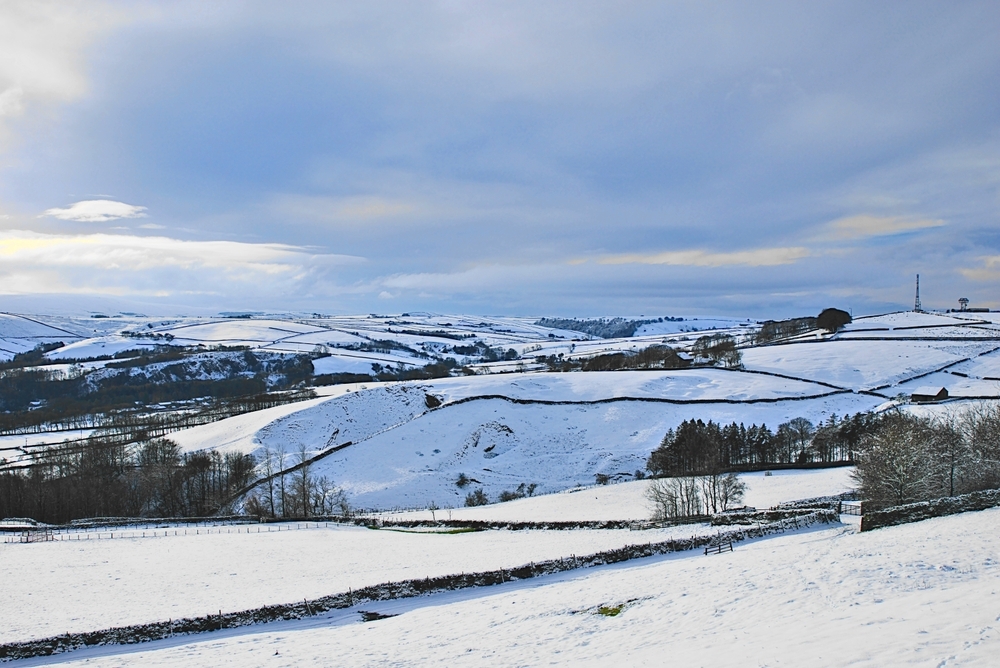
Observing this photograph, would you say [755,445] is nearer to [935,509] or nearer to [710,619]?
[935,509]

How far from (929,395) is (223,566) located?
7464 centimetres

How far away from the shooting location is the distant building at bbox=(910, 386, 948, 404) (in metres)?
67.5

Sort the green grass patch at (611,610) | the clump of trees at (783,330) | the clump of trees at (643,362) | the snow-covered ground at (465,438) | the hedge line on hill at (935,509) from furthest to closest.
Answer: the clump of trees at (783,330) → the clump of trees at (643,362) → the snow-covered ground at (465,438) → the hedge line on hill at (935,509) → the green grass patch at (611,610)

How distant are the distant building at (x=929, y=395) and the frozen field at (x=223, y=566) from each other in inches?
2287

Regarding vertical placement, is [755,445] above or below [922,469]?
below

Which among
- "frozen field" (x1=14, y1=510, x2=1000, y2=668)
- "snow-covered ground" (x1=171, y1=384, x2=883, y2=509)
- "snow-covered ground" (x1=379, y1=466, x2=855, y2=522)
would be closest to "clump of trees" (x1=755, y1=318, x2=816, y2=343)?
"snow-covered ground" (x1=171, y1=384, x2=883, y2=509)

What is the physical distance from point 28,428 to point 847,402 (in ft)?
426

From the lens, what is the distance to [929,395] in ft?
224

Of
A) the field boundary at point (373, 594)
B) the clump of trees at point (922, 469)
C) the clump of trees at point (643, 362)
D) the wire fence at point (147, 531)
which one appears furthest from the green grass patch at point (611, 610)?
the clump of trees at point (643, 362)

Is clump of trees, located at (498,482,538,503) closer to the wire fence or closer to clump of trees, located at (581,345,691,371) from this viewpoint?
the wire fence

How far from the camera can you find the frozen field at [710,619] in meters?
9.66

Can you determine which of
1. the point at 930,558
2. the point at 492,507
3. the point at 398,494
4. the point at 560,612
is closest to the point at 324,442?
the point at 398,494

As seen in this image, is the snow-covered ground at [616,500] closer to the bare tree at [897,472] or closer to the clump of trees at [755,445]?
the bare tree at [897,472]

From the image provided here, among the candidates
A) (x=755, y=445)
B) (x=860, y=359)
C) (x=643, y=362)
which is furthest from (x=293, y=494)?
(x=860, y=359)
